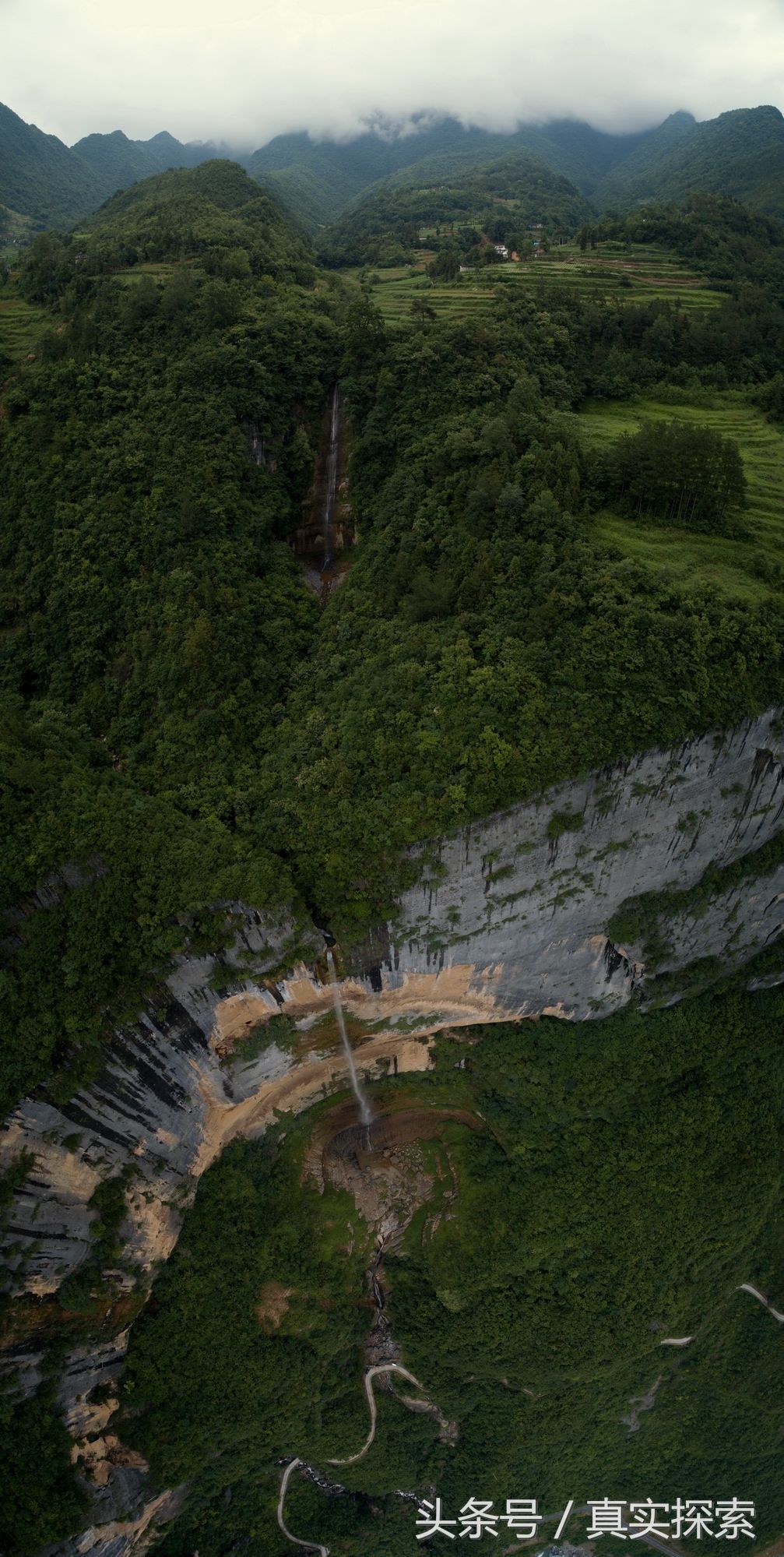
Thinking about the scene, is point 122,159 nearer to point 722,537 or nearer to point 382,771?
point 722,537

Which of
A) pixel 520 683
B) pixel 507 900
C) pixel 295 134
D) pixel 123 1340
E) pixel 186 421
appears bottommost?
pixel 123 1340

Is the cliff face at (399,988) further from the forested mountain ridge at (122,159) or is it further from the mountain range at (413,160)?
the forested mountain ridge at (122,159)

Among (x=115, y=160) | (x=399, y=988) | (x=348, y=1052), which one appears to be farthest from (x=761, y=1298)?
(x=115, y=160)

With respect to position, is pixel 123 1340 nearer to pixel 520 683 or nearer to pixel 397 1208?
pixel 397 1208

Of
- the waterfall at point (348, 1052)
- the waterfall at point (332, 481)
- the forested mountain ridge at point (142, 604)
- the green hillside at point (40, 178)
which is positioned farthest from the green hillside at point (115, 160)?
the waterfall at point (348, 1052)

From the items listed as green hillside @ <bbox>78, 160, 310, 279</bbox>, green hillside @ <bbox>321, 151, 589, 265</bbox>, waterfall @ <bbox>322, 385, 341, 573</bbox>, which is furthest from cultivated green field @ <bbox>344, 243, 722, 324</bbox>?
waterfall @ <bbox>322, 385, 341, 573</bbox>

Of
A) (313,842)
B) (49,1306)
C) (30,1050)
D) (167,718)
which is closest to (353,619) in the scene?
(167,718)
